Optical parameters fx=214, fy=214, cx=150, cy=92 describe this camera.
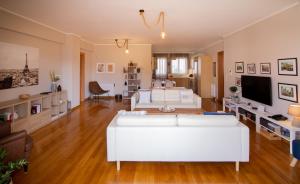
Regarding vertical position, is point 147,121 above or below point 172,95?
below

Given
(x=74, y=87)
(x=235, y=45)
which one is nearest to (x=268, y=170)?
(x=235, y=45)

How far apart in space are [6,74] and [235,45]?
6263 millimetres

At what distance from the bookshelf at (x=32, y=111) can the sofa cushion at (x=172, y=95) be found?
3.27 metres

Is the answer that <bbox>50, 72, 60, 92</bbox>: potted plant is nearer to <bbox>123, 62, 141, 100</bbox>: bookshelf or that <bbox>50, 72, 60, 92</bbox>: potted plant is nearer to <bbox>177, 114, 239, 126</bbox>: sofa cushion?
<bbox>123, 62, 141, 100</bbox>: bookshelf

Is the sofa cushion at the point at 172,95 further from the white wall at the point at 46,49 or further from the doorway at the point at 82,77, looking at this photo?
the doorway at the point at 82,77

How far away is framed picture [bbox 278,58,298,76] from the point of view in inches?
158

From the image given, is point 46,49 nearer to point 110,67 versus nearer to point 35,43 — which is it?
point 35,43

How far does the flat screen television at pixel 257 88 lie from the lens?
4.81 metres

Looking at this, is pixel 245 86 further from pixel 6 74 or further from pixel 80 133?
pixel 6 74

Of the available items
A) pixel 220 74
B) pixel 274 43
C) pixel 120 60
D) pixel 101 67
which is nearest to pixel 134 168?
pixel 274 43

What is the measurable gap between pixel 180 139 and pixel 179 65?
11083mm

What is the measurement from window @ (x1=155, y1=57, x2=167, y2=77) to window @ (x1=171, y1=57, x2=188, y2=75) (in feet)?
1.67

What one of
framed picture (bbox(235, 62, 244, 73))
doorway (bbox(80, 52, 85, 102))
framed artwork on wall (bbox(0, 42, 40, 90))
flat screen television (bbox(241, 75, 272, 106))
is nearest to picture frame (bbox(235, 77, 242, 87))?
framed picture (bbox(235, 62, 244, 73))

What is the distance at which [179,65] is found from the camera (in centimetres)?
1373
